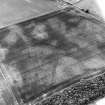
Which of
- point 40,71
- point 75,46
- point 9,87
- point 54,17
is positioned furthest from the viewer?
point 54,17

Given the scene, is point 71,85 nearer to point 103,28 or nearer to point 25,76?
point 25,76

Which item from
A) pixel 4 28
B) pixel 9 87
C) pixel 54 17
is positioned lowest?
pixel 9 87

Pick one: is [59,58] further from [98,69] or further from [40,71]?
[98,69]

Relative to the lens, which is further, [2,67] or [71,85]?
[2,67]

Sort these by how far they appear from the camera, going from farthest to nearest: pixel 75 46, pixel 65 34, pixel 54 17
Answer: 1. pixel 54 17
2. pixel 65 34
3. pixel 75 46

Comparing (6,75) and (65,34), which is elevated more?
(65,34)

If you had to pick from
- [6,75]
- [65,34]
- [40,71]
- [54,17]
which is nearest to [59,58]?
[40,71]

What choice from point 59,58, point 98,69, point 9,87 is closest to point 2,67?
point 9,87
